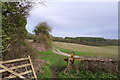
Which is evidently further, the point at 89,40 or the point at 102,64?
the point at 89,40

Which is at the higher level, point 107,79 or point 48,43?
point 48,43

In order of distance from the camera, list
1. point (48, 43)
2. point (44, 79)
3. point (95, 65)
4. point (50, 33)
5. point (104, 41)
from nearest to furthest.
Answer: point (44, 79) → point (95, 65) → point (48, 43) → point (50, 33) → point (104, 41)

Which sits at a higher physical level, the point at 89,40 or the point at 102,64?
the point at 89,40

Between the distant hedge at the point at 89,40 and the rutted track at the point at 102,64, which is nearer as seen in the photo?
the rutted track at the point at 102,64

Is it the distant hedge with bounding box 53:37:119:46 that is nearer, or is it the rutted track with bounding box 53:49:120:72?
the rutted track with bounding box 53:49:120:72

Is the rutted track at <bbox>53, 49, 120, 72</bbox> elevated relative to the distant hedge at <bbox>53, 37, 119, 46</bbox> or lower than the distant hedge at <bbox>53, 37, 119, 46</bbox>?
lower

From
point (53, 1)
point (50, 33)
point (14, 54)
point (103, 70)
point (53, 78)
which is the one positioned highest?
point (53, 1)

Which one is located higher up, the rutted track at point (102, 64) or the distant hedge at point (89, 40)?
the distant hedge at point (89, 40)

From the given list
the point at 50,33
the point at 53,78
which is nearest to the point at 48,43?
the point at 50,33

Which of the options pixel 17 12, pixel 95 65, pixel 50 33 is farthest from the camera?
pixel 50 33

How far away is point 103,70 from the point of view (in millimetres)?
5621

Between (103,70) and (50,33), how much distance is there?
16.3m

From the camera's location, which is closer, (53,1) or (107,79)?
(107,79)

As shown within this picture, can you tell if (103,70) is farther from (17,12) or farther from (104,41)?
(104,41)
